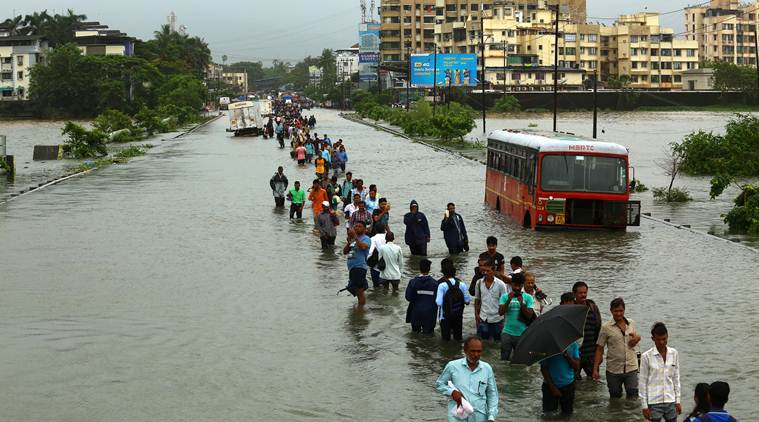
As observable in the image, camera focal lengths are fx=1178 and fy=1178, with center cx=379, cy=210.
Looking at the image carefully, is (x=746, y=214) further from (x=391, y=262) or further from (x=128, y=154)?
(x=128, y=154)

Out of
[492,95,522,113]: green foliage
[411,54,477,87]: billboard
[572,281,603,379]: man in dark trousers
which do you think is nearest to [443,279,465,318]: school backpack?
[572,281,603,379]: man in dark trousers

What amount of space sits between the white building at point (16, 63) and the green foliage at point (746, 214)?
15582 centimetres

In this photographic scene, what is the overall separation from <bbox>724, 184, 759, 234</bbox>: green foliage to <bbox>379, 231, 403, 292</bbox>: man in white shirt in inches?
498

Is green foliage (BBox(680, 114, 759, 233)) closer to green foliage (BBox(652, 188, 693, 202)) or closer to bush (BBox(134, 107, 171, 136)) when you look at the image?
green foliage (BBox(652, 188, 693, 202))

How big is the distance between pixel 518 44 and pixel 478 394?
6637 inches

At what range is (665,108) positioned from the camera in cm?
15988

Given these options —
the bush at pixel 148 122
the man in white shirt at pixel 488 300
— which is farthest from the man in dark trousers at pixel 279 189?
the bush at pixel 148 122

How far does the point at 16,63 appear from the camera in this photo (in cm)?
17400

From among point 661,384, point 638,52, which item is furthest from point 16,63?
point 661,384

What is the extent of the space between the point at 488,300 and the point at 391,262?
14.8 ft

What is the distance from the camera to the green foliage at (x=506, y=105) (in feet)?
469

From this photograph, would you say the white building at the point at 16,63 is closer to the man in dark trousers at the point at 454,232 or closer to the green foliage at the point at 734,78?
the green foliage at the point at 734,78

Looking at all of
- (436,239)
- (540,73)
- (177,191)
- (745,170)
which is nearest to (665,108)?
(540,73)

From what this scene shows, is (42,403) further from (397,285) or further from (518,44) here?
(518,44)
